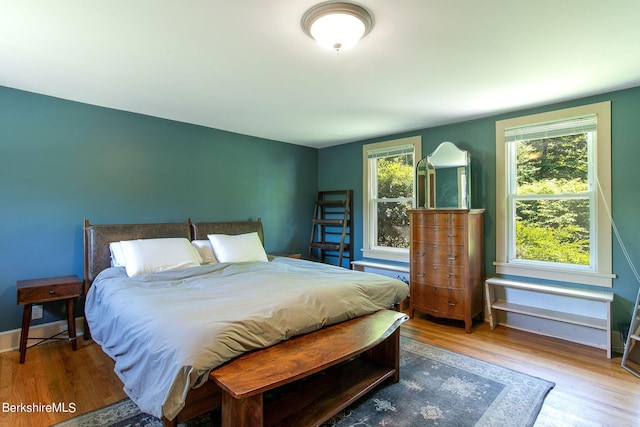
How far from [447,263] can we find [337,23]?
263cm

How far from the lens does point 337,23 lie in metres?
1.76

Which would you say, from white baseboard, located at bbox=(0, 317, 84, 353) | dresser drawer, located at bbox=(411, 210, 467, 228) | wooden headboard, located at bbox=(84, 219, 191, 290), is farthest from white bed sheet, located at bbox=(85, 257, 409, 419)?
dresser drawer, located at bbox=(411, 210, 467, 228)

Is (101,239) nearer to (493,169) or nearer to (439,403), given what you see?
(439,403)

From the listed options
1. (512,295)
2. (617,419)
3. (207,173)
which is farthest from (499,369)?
(207,173)

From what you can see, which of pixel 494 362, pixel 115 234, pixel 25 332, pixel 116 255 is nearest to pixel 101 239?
pixel 115 234

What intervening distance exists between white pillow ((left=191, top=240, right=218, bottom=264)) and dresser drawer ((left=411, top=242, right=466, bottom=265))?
230 centimetres

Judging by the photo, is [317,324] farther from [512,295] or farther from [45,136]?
[45,136]

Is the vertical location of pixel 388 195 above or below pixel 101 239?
above

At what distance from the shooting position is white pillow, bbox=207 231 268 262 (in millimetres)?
3604

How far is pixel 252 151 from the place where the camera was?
4605 mm

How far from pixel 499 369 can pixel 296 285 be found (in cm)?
171

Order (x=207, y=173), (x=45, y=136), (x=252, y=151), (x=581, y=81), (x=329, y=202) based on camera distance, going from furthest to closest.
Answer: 1. (x=329, y=202)
2. (x=252, y=151)
3. (x=207, y=173)
4. (x=45, y=136)
5. (x=581, y=81)

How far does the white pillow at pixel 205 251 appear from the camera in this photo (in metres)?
3.60

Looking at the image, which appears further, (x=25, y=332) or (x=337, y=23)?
(x=25, y=332)
